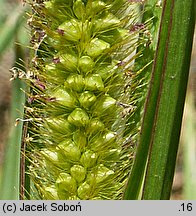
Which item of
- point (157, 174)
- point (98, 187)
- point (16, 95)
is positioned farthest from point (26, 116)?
point (157, 174)

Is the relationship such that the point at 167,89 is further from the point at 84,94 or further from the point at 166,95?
the point at 84,94

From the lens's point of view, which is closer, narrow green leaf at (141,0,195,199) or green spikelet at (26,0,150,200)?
narrow green leaf at (141,0,195,199)

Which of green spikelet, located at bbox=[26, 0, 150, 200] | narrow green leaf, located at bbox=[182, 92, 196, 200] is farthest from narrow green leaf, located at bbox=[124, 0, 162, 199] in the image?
narrow green leaf, located at bbox=[182, 92, 196, 200]

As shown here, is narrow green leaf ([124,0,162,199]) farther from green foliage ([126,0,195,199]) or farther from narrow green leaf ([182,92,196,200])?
narrow green leaf ([182,92,196,200])

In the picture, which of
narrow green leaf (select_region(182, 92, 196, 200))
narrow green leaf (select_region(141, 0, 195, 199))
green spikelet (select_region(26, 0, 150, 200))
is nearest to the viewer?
narrow green leaf (select_region(141, 0, 195, 199))

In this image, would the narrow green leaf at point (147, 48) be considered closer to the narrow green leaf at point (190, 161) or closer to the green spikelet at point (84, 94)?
the green spikelet at point (84, 94)

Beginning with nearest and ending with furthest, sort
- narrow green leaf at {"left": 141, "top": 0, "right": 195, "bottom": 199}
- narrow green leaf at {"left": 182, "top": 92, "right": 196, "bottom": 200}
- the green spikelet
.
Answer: narrow green leaf at {"left": 141, "top": 0, "right": 195, "bottom": 199} → the green spikelet → narrow green leaf at {"left": 182, "top": 92, "right": 196, "bottom": 200}
